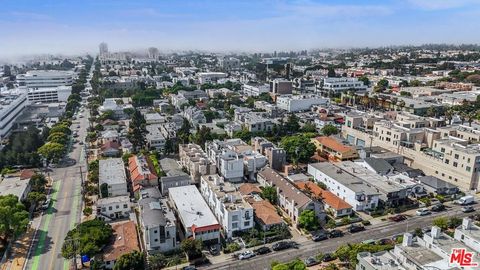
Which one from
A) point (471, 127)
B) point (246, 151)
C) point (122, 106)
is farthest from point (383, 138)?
point (122, 106)

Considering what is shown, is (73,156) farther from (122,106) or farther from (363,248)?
(363,248)

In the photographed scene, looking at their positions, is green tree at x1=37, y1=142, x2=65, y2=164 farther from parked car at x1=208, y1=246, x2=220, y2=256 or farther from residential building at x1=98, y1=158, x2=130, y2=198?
parked car at x1=208, y1=246, x2=220, y2=256

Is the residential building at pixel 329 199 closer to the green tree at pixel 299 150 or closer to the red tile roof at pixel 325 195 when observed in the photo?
the red tile roof at pixel 325 195

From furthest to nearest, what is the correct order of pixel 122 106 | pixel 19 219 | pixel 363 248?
pixel 122 106 < pixel 19 219 < pixel 363 248

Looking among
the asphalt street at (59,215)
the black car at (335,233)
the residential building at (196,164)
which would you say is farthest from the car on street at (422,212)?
the asphalt street at (59,215)

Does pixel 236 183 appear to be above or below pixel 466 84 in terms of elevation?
below

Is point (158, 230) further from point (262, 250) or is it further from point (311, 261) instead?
point (311, 261)

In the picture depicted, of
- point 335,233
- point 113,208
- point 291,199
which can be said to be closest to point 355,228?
point 335,233
